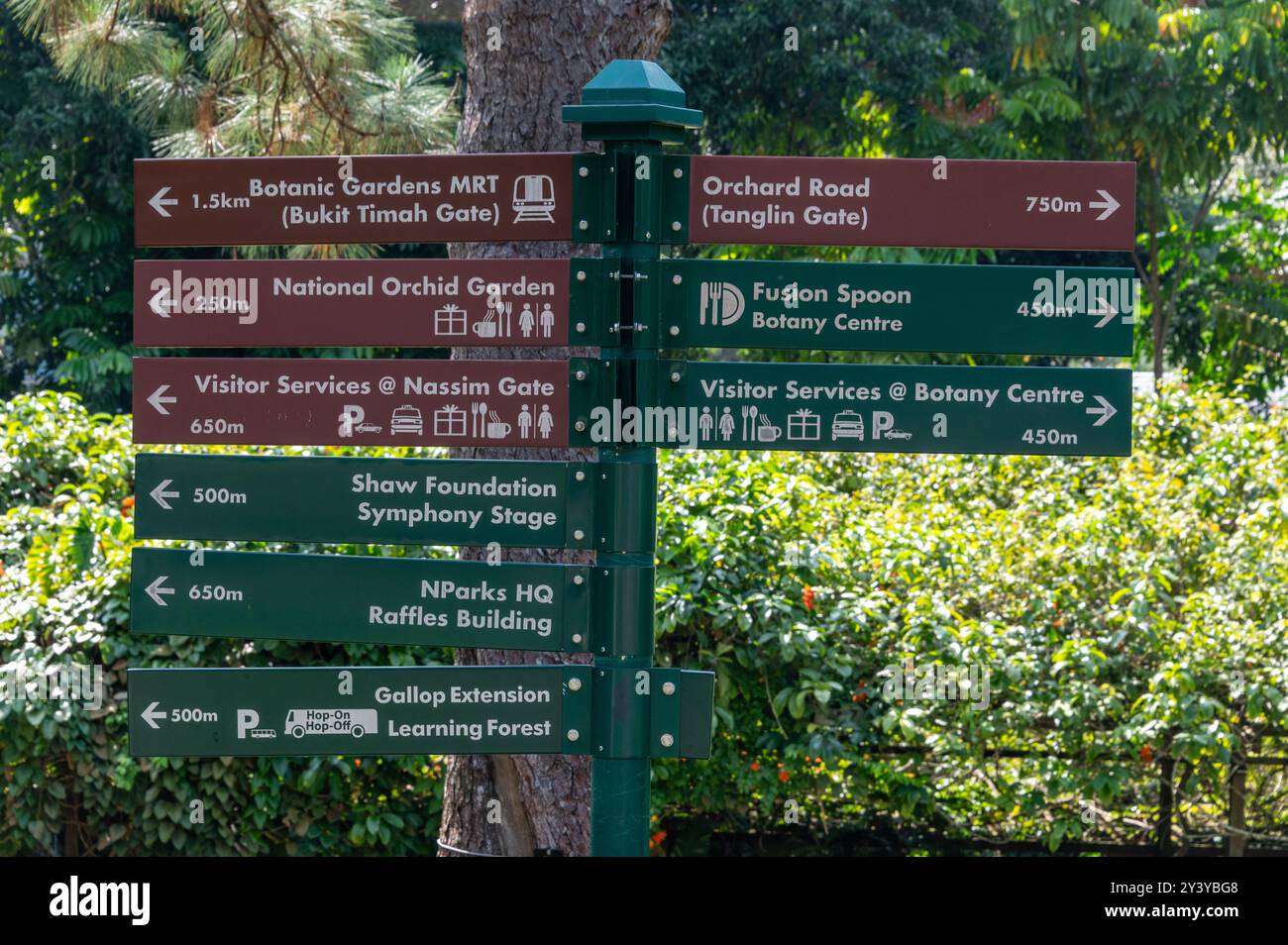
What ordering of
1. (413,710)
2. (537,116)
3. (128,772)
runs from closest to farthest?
1. (413,710)
2. (537,116)
3. (128,772)

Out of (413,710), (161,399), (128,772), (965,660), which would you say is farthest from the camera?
(965,660)

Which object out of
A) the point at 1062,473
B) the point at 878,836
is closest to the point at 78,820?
the point at 878,836

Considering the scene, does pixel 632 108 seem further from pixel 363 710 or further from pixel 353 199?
pixel 363 710

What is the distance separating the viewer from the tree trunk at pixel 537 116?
3.79 m

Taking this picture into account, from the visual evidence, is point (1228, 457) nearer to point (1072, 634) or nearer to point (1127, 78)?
point (1072, 634)

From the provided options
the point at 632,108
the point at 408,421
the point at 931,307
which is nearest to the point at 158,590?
the point at 408,421

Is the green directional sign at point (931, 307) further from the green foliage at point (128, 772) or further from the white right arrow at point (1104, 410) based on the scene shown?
the green foliage at point (128, 772)

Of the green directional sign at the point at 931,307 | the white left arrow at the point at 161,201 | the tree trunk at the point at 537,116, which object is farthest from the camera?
the tree trunk at the point at 537,116

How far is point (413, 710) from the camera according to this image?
2.73m

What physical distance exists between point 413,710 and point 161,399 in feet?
2.70

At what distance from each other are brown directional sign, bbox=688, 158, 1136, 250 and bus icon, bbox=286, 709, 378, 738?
45.4 inches

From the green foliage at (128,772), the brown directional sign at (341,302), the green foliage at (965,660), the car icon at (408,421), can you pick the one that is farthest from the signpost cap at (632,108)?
the green foliage at (128,772)

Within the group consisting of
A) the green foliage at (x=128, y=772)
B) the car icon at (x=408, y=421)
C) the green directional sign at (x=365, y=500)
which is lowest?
the green foliage at (x=128, y=772)

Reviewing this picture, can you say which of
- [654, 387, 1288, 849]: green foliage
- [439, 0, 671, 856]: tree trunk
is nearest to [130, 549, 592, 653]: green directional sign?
[439, 0, 671, 856]: tree trunk
